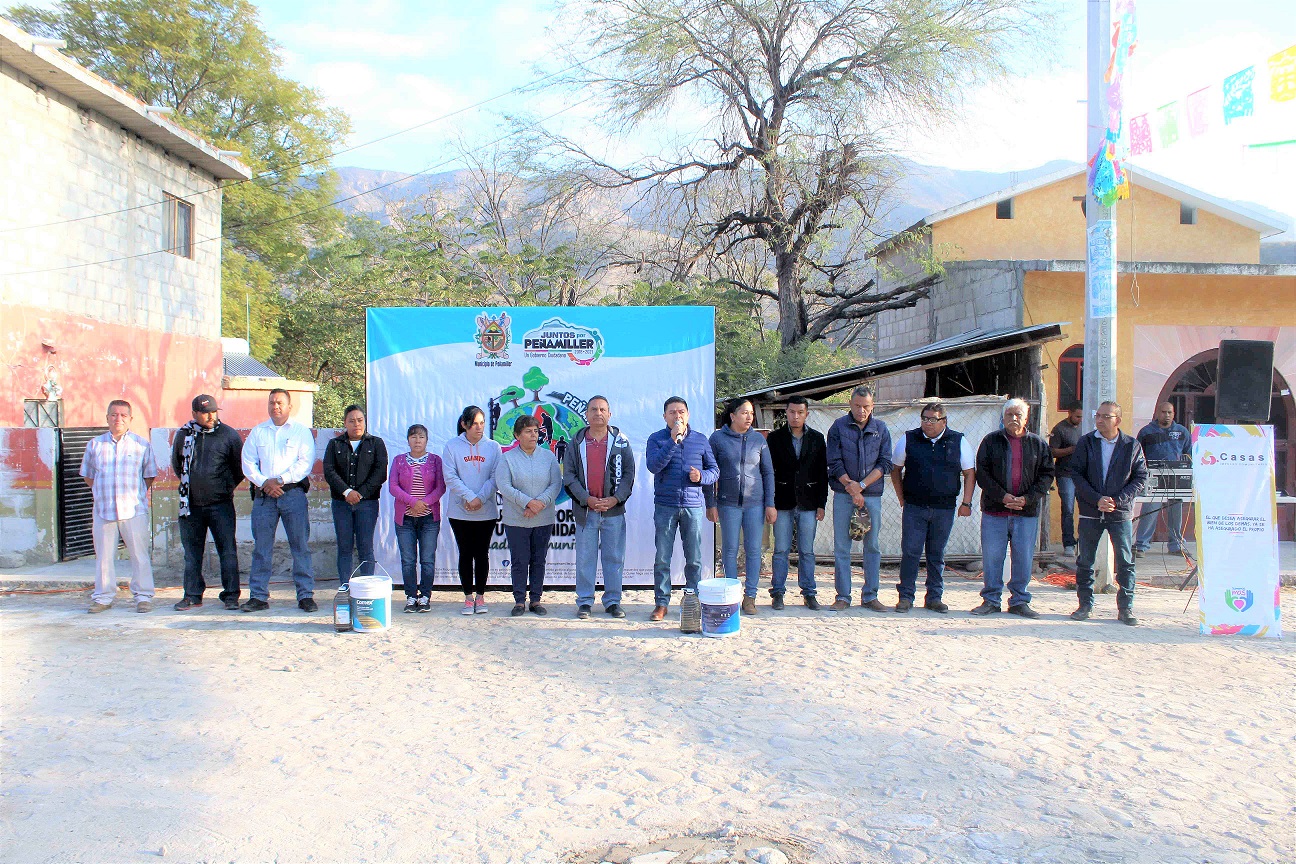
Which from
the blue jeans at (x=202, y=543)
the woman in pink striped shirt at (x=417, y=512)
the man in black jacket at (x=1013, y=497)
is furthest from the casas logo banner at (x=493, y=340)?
the man in black jacket at (x=1013, y=497)

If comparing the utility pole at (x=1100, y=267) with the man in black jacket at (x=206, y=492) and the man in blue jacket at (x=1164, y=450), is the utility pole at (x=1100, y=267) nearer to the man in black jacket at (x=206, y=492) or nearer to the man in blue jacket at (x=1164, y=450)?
the man in blue jacket at (x=1164, y=450)

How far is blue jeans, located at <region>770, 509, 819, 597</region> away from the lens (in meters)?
8.07

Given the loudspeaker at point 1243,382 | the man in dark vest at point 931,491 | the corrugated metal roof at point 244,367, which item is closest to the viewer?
the man in dark vest at point 931,491

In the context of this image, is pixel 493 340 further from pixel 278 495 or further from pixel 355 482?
pixel 278 495

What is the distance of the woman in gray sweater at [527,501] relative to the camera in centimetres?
772

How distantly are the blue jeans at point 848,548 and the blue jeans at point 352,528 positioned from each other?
4.06 meters

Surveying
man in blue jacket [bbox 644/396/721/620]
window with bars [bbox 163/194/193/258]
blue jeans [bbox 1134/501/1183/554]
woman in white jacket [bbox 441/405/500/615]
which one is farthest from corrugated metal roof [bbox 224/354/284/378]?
→ blue jeans [bbox 1134/501/1183/554]

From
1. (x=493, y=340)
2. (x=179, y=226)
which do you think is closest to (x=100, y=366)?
(x=179, y=226)

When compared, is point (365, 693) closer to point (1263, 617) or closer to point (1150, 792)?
point (1150, 792)

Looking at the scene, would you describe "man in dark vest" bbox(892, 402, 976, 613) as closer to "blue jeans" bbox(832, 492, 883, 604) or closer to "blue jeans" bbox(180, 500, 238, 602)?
"blue jeans" bbox(832, 492, 883, 604)

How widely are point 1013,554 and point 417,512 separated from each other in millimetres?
5118

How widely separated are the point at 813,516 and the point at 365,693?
4.14 m

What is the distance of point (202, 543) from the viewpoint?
26.7ft

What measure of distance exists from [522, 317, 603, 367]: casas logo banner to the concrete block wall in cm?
964
